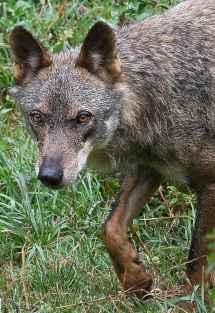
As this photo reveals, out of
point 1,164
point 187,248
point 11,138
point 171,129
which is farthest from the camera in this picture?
point 11,138

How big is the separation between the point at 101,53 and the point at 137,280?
227 cm

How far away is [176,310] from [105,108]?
193 centimetres

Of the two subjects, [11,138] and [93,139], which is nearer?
[93,139]

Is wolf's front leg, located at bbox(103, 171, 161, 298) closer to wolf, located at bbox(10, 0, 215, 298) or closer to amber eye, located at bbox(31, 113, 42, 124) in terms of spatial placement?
wolf, located at bbox(10, 0, 215, 298)

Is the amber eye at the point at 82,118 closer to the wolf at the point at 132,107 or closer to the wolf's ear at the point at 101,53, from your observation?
the wolf at the point at 132,107

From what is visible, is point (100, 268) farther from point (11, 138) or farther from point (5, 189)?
point (11, 138)

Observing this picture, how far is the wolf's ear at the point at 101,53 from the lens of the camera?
22.7 ft

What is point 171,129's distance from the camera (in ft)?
24.0

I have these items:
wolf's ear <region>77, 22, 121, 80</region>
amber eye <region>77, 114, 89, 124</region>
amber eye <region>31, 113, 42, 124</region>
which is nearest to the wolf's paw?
amber eye <region>77, 114, 89, 124</region>

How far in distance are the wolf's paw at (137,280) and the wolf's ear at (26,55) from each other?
83.8 inches

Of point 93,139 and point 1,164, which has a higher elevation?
point 93,139

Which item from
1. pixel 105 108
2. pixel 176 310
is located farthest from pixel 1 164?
pixel 176 310

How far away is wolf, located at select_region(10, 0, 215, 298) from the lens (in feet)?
22.6

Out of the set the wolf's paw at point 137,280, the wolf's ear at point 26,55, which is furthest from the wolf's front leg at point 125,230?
the wolf's ear at point 26,55
